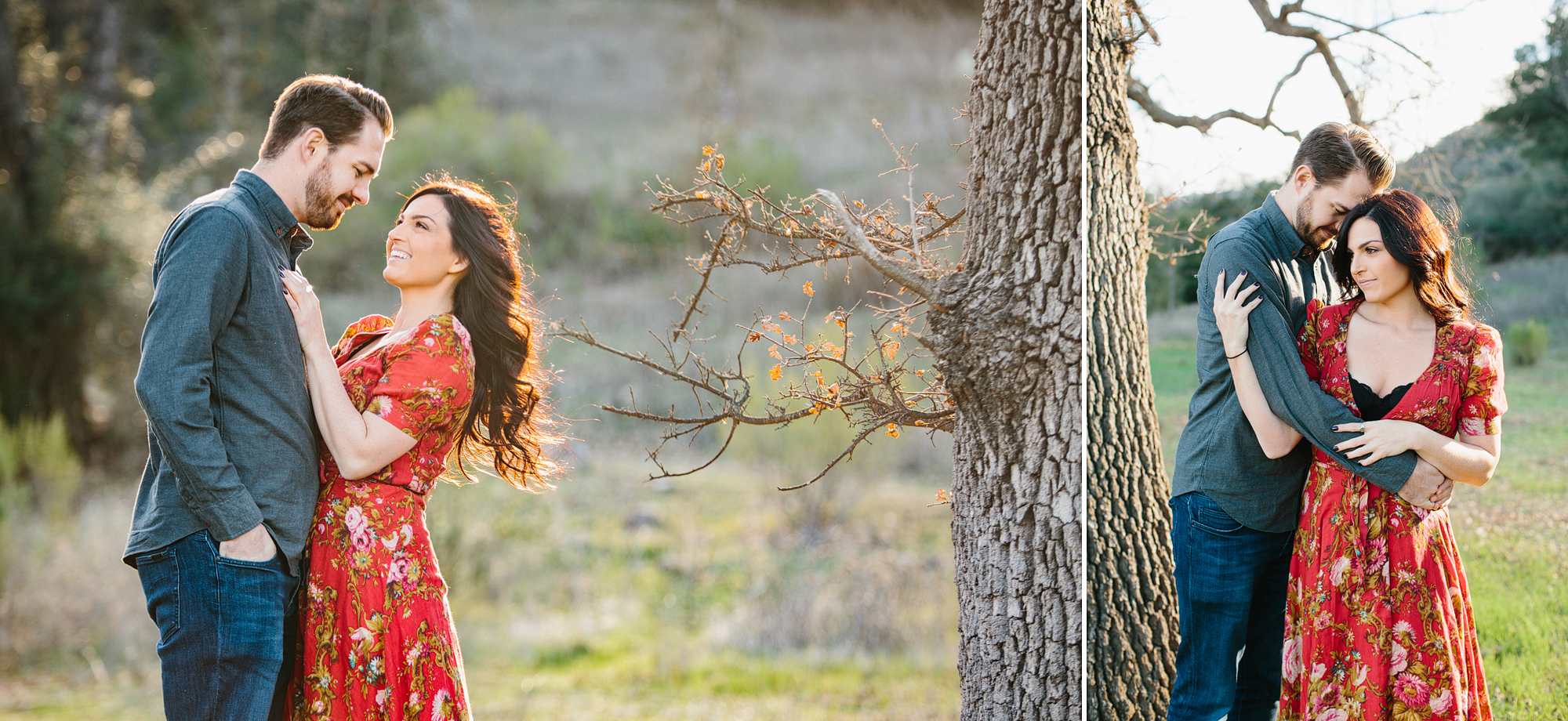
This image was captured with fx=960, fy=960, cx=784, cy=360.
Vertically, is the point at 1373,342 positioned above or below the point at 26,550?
above

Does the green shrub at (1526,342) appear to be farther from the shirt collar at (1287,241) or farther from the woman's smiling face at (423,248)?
the woman's smiling face at (423,248)

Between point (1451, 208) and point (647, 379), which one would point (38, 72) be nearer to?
point (647, 379)

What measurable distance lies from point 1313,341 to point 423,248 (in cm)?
192

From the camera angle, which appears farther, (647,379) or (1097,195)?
(647,379)

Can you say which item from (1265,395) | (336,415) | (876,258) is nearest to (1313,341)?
(1265,395)

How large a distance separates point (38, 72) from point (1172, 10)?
9.35 metres

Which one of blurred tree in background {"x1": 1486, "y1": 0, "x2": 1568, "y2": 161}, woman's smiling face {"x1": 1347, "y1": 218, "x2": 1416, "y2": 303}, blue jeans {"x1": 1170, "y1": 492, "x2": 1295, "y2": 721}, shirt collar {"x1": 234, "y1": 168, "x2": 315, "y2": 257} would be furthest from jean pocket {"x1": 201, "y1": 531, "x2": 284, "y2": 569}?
blurred tree in background {"x1": 1486, "y1": 0, "x2": 1568, "y2": 161}

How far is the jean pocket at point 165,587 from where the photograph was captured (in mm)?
1882

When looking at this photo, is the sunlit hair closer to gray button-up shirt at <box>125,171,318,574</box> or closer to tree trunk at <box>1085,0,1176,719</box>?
tree trunk at <box>1085,0,1176,719</box>

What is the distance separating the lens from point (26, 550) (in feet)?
21.1

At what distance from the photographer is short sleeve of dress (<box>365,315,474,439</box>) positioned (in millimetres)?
2076

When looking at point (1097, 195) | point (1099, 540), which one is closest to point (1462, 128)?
point (1097, 195)

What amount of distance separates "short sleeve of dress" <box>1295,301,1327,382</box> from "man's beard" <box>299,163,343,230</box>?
6.77 ft

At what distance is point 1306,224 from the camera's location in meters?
A: 1.99
